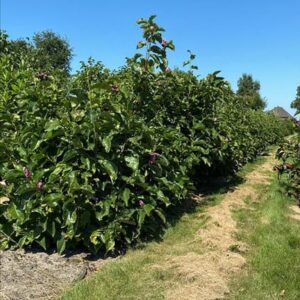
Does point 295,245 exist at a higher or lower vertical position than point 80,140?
lower

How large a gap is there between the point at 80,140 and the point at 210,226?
2243 millimetres

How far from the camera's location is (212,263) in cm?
465

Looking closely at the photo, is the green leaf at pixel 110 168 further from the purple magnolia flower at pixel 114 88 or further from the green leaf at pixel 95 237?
the purple magnolia flower at pixel 114 88

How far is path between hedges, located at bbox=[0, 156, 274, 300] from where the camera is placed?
4.00m

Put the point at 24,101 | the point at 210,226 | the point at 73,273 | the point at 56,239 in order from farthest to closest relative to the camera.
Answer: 1. the point at 210,226
2. the point at 24,101
3. the point at 56,239
4. the point at 73,273

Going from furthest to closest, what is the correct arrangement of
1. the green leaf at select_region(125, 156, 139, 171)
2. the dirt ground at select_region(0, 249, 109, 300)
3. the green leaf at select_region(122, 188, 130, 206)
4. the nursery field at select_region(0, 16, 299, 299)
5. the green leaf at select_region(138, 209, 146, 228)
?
1. the green leaf at select_region(125, 156, 139, 171)
2. the green leaf at select_region(138, 209, 146, 228)
3. the green leaf at select_region(122, 188, 130, 206)
4. the nursery field at select_region(0, 16, 299, 299)
5. the dirt ground at select_region(0, 249, 109, 300)

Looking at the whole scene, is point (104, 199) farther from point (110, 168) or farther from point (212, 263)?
point (212, 263)

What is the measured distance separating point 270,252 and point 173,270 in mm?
1253

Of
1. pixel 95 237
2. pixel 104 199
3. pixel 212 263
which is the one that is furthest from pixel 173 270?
pixel 104 199

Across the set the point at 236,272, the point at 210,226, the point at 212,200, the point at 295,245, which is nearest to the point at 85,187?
the point at 236,272

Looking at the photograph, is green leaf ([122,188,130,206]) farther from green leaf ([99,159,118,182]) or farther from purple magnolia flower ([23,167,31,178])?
purple magnolia flower ([23,167,31,178])

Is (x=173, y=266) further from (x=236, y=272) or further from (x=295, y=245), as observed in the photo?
(x=295, y=245)

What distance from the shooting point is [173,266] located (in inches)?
181

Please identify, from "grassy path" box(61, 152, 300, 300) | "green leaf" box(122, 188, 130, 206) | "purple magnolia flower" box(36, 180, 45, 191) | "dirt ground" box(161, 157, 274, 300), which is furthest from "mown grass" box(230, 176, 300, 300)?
"purple magnolia flower" box(36, 180, 45, 191)
